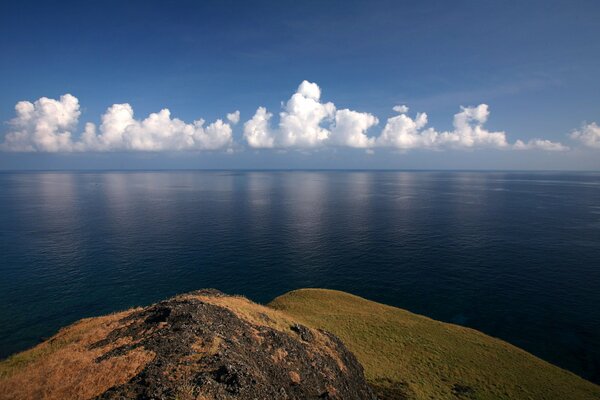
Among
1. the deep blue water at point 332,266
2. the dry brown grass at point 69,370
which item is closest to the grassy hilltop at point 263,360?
the dry brown grass at point 69,370

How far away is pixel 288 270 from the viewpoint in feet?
273

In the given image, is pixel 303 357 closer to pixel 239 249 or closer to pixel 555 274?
pixel 239 249

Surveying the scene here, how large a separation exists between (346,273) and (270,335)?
51.3 m

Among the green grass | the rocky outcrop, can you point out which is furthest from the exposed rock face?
the green grass

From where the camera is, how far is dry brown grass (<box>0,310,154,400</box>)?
21.1m

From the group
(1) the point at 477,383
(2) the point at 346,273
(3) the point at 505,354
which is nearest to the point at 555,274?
(3) the point at 505,354

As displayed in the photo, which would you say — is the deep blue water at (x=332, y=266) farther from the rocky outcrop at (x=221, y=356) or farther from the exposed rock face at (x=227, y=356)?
the exposed rock face at (x=227, y=356)

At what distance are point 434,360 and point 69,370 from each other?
4368 centimetres

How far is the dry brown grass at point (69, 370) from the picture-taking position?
2114 centimetres

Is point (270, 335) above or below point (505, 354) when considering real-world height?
above

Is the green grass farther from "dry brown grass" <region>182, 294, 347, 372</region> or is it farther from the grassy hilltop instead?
"dry brown grass" <region>182, 294, 347, 372</region>

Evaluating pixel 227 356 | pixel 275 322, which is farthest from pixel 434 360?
pixel 227 356

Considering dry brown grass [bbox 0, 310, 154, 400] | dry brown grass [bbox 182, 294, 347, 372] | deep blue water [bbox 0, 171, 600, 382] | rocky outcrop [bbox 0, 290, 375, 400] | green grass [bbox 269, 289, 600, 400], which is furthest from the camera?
deep blue water [bbox 0, 171, 600, 382]

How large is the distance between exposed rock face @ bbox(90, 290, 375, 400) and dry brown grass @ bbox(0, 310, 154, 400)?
0.86 m
